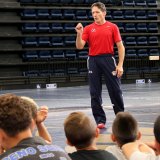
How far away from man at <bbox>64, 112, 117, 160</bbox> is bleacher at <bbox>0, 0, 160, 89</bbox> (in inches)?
751

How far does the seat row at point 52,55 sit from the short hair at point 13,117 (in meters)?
20.5

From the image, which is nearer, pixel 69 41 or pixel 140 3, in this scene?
pixel 69 41

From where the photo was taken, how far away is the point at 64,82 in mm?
22312

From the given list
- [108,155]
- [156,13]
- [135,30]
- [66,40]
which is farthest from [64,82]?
[108,155]

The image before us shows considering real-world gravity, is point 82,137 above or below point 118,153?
above

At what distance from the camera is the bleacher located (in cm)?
2231

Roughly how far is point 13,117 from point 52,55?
69.1 feet

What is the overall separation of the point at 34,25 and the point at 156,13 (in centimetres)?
705

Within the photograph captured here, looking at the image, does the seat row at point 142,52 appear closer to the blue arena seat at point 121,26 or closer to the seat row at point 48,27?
the blue arena seat at point 121,26

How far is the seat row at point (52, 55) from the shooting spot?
2247 cm

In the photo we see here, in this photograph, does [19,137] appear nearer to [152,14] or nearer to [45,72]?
[45,72]

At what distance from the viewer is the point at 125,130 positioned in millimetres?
2570

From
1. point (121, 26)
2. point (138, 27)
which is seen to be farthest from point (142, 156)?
point (138, 27)

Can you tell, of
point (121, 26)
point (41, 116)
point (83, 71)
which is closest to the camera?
point (41, 116)
